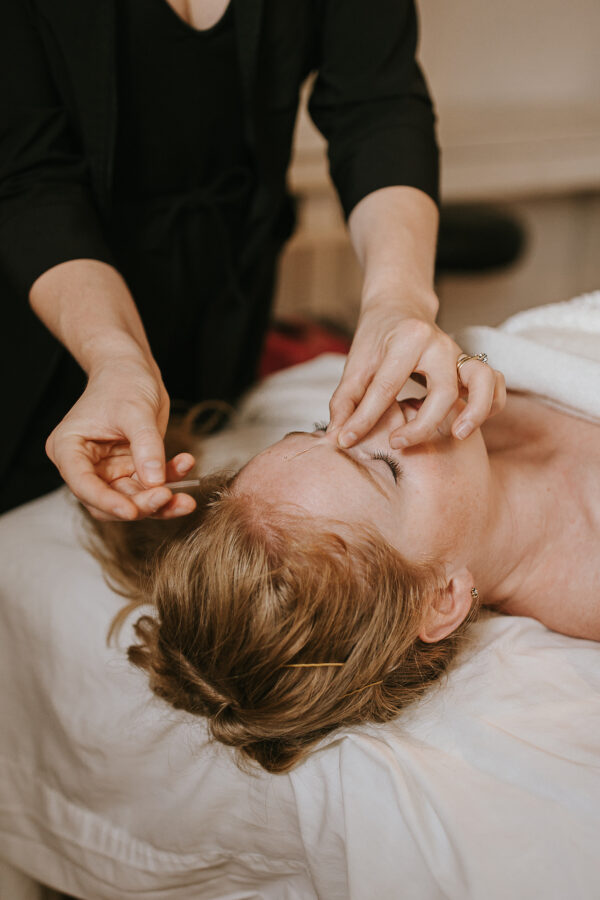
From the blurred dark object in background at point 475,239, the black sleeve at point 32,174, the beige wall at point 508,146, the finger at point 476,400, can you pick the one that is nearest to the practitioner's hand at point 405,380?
the finger at point 476,400

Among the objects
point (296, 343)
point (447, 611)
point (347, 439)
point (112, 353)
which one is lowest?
point (296, 343)

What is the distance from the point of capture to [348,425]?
0.86 m

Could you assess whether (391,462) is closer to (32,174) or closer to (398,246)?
(398,246)

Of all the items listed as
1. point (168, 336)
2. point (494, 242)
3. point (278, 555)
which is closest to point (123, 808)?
point (278, 555)

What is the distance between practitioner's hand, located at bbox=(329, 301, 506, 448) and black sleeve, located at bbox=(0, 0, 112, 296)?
0.37 meters

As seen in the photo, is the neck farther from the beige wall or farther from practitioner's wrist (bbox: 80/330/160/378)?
the beige wall

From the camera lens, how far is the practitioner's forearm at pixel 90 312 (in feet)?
2.81

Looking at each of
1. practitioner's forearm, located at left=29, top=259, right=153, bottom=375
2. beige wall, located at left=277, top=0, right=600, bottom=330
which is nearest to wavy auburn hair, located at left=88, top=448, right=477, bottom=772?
practitioner's forearm, located at left=29, top=259, right=153, bottom=375

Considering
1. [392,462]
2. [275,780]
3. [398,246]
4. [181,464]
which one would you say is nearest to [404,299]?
[398,246]

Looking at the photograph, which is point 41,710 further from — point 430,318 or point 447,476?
point 430,318

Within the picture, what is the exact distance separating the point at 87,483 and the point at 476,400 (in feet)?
1.38

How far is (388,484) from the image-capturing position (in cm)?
92

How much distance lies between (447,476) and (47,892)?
0.91 metres

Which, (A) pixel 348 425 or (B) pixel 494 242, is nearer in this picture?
(A) pixel 348 425
